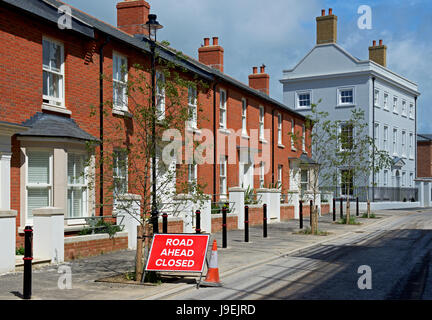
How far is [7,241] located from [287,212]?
20256 millimetres

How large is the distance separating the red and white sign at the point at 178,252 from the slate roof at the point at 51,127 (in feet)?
16.5

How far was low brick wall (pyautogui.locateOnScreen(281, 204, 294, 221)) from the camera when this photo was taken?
2902 centimetres

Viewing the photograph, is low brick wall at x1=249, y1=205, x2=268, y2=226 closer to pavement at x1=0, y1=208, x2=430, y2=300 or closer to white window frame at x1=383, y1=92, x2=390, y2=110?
pavement at x1=0, y1=208, x2=430, y2=300

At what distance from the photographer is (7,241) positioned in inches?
440

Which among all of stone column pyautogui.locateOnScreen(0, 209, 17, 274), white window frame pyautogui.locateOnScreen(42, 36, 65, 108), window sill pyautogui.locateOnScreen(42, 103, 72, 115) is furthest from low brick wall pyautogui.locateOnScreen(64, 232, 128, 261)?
white window frame pyautogui.locateOnScreen(42, 36, 65, 108)

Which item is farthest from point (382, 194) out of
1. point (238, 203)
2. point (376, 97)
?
point (238, 203)

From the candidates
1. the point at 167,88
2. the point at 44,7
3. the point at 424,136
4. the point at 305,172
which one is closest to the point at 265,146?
the point at 305,172

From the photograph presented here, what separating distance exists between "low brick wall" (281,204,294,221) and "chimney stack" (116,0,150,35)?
485 inches

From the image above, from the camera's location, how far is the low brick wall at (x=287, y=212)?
29016mm

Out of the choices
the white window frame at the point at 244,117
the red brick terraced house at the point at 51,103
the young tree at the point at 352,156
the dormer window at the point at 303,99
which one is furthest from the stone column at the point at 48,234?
the dormer window at the point at 303,99

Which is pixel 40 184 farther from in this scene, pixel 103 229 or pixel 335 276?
pixel 335 276

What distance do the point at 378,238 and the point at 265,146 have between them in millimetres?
12652

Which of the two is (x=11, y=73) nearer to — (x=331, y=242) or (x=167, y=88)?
(x=167, y=88)
